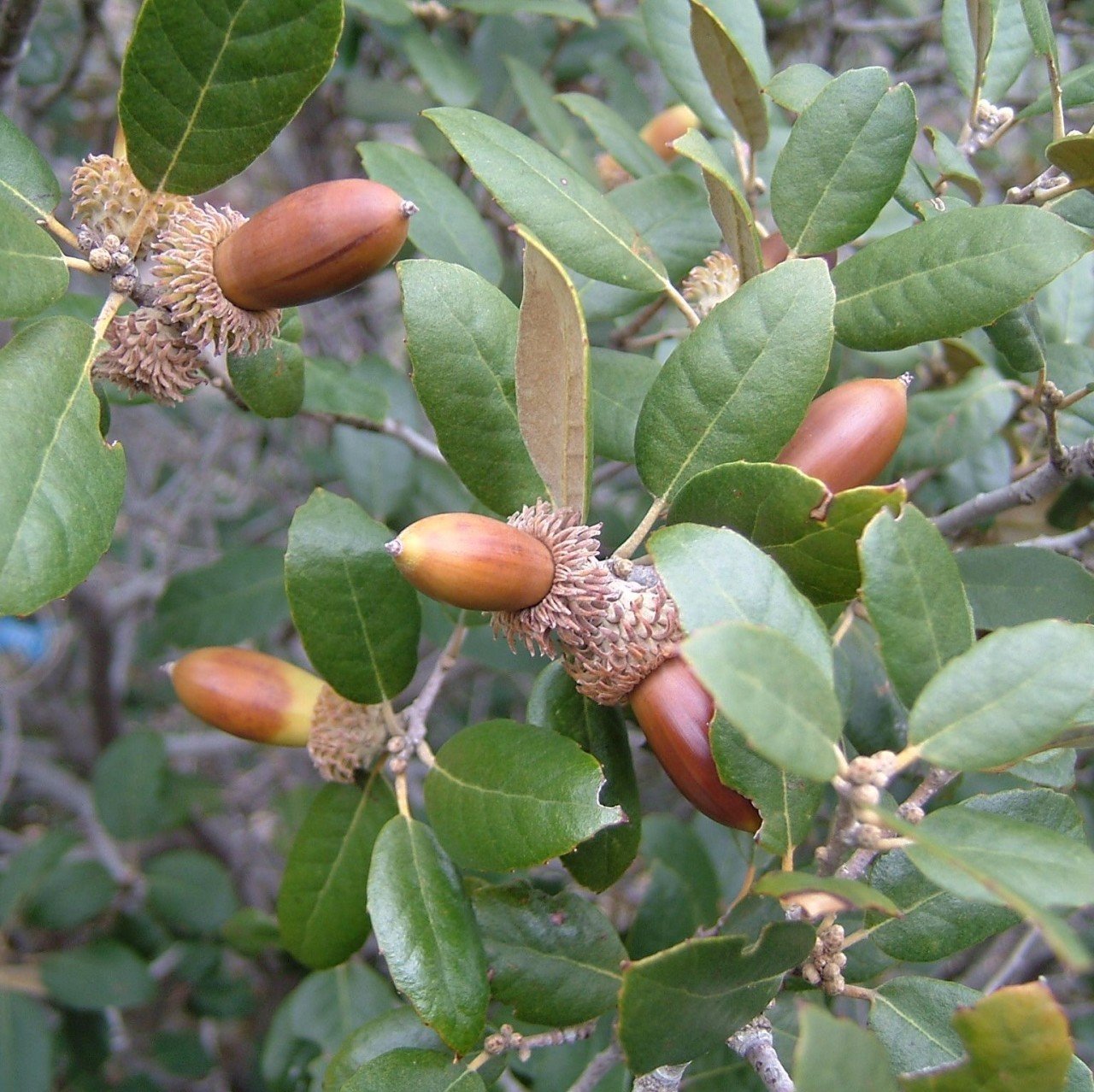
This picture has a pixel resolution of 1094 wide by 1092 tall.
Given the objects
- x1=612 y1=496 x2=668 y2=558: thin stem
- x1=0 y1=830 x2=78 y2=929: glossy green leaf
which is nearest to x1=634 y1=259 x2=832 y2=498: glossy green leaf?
x1=612 y1=496 x2=668 y2=558: thin stem

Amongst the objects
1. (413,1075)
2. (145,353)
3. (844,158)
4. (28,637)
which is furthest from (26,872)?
(844,158)

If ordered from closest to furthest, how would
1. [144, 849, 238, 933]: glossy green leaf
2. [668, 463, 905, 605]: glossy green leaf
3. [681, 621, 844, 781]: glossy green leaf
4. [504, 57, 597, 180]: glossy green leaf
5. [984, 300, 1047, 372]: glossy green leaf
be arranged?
[681, 621, 844, 781]: glossy green leaf
[668, 463, 905, 605]: glossy green leaf
[984, 300, 1047, 372]: glossy green leaf
[504, 57, 597, 180]: glossy green leaf
[144, 849, 238, 933]: glossy green leaf

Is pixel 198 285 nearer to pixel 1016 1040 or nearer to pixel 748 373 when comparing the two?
pixel 748 373

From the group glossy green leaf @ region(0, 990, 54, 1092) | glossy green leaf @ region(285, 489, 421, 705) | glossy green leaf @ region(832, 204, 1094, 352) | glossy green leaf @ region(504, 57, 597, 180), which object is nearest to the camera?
glossy green leaf @ region(832, 204, 1094, 352)

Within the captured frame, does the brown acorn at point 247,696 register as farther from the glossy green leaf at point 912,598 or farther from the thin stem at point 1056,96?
the thin stem at point 1056,96

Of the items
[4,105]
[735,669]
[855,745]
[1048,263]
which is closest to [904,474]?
[855,745]

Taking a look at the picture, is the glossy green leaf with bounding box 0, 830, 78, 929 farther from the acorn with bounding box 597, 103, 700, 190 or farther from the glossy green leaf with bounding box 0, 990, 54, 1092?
the acorn with bounding box 597, 103, 700, 190

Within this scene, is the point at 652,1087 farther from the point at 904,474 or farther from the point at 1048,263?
the point at 904,474
